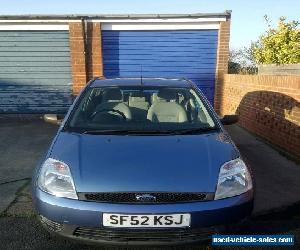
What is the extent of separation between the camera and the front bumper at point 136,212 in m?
2.50

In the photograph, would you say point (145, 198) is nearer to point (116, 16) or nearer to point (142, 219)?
point (142, 219)

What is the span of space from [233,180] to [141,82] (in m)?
1.97

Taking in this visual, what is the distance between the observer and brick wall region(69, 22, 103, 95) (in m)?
10.3

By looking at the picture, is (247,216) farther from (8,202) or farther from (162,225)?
(8,202)

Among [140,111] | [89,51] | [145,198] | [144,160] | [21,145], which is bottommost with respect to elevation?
[21,145]

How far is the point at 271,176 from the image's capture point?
4.92 m

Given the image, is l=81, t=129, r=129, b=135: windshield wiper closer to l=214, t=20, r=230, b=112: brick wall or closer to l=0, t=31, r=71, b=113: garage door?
l=0, t=31, r=71, b=113: garage door

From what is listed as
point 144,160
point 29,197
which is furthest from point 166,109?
point 29,197

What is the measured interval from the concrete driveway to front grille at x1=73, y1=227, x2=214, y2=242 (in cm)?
64

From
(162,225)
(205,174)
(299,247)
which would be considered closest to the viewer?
(162,225)

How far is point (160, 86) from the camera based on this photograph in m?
4.14

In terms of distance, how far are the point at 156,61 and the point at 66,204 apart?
876cm

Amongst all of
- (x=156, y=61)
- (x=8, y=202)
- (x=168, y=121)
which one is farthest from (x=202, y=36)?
(x=8, y=202)

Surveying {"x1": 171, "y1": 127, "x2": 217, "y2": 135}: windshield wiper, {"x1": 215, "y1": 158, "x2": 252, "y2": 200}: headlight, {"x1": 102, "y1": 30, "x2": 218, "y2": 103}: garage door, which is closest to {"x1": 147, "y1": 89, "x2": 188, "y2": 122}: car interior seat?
{"x1": 171, "y1": 127, "x2": 217, "y2": 135}: windshield wiper
